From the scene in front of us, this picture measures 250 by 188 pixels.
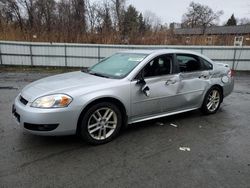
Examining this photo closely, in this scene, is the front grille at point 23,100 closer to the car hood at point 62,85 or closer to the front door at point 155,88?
the car hood at point 62,85

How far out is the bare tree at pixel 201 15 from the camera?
52594 mm

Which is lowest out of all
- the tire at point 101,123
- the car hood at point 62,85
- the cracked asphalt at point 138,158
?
the cracked asphalt at point 138,158

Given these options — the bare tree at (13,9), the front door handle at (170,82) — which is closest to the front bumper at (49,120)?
the front door handle at (170,82)

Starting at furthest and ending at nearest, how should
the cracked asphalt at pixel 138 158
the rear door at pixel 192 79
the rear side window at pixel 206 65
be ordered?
1. the rear side window at pixel 206 65
2. the rear door at pixel 192 79
3. the cracked asphalt at pixel 138 158

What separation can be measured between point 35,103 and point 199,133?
287 cm

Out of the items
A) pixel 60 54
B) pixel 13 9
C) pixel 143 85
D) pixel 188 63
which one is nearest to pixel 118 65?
pixel 143 85

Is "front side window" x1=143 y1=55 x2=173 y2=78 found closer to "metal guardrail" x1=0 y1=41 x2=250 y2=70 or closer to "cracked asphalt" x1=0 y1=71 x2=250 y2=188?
"cracked asphalt" x1=0 y1=71 x2=250 y2=188

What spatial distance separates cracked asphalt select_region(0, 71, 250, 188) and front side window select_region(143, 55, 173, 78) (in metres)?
1.05

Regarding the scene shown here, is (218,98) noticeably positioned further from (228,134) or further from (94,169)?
(94,169)

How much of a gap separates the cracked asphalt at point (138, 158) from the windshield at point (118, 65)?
3.62 feet

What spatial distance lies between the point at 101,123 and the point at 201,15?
2265 inches

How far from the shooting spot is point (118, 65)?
4406 mm

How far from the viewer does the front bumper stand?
3.17m

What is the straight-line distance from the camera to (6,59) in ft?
45.2
